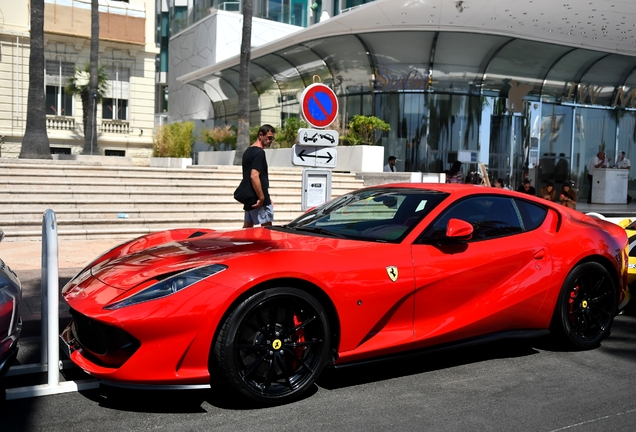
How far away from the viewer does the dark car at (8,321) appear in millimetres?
3707

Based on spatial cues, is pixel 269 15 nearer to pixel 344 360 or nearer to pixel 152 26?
pixel 152 26

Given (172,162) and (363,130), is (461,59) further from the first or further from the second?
(172,162)

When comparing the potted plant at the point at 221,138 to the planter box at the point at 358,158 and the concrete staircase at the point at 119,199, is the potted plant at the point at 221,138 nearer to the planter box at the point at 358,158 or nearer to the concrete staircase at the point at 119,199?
the planter box at the point at 358,158

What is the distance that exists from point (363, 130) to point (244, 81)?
5294 mm

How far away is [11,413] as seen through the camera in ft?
12.3

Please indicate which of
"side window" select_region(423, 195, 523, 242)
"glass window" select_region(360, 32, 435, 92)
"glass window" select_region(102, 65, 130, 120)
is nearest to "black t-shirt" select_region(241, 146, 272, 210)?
"side window" select_region(423, 195, 523, 242)

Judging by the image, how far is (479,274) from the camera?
4.73 metres

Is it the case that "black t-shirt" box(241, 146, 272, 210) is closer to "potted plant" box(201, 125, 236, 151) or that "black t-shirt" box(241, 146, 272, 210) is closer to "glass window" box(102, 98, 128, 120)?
"potted plant" box(201, 125, 236, 151)

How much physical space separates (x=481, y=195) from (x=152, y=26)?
108ft

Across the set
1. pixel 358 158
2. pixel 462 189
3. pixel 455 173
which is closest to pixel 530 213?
pixel 462 189

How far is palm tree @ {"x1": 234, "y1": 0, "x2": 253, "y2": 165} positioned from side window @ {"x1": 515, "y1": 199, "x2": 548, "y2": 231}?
18.8m

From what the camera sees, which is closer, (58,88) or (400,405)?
(400,405)

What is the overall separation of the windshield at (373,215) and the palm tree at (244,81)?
18.6 meters

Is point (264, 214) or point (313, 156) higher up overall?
point (313, 156)
